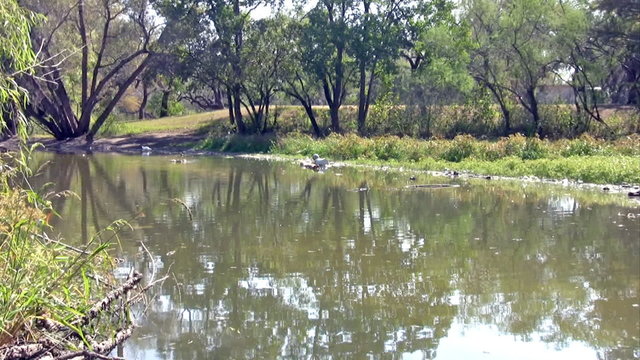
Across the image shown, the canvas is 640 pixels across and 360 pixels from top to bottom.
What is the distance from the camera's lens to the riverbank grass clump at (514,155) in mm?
22359

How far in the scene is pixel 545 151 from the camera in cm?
2638

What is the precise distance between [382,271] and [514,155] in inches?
652

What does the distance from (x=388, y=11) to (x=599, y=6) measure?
35.4 feet

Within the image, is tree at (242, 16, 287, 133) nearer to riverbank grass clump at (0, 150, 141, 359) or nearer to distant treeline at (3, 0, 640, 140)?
distant treeline at (3, 0, 640, 140)

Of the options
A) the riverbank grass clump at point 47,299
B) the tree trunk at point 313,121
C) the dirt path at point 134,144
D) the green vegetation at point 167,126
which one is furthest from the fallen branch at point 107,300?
the green vegetation at point 167,126

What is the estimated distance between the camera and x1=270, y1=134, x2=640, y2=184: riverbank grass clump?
73.4 ft

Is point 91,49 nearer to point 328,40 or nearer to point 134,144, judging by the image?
point 134,144

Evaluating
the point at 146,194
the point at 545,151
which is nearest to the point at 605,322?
the point at 146,194

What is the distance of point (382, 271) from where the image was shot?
37.1ft

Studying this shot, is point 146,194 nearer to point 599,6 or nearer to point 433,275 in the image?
point 433,275

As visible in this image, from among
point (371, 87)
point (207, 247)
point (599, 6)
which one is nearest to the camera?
point (207, 247)

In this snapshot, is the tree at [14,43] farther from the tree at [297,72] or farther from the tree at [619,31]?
the tree at [297,72]

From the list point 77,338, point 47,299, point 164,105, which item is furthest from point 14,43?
point 164,105

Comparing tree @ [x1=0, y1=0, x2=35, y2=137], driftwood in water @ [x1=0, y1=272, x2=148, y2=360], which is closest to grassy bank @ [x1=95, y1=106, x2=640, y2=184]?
driftwood in water @ [x1=0, y1=272, x2=148, y2=360]
